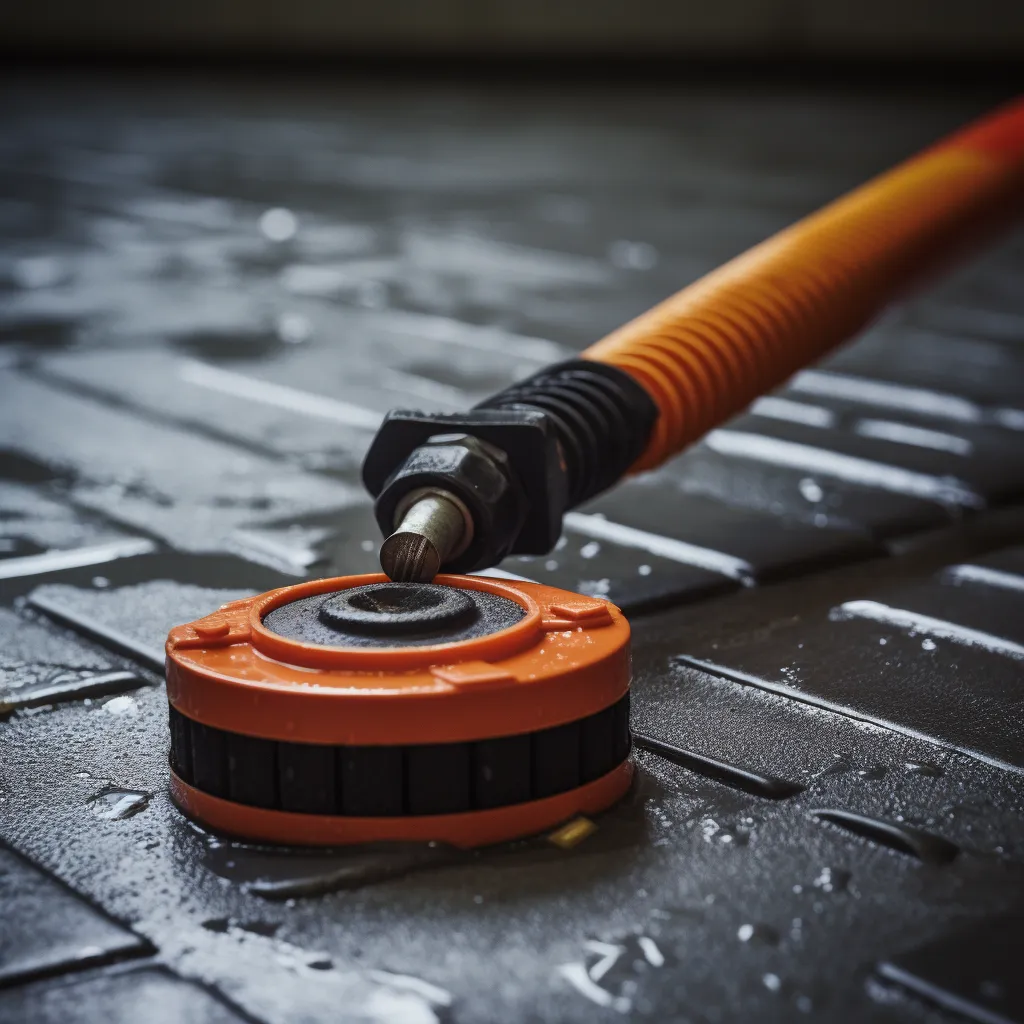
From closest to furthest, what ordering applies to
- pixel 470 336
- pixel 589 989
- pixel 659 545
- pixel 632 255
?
pixel 589 989 → pixel 659 545 → pixel 470 336 → pixel 632 255

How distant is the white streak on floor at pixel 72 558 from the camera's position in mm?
1752

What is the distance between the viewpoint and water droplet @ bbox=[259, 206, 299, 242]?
14.8ft

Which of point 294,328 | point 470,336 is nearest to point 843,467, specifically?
point 470,336

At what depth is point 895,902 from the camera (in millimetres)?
1036

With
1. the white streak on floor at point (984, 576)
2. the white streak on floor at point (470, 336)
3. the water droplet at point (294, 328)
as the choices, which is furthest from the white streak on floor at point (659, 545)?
the water droplet at point (294, 328)

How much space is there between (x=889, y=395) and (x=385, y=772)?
1.89 m

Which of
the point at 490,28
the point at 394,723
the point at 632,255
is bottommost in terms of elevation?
the point at 394,723

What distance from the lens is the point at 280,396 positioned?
2652 millimetres

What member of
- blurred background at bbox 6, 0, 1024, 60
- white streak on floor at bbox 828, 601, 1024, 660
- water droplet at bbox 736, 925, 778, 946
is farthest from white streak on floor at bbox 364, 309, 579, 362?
blurred background at bbox 6, 0, 1024, 60

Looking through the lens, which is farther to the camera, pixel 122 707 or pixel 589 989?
pixel 122 707

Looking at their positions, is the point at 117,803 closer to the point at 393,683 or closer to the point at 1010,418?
the point at 393,683

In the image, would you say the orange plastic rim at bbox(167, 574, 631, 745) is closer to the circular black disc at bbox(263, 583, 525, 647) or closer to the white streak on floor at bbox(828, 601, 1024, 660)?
the circular black disc at bbox(263, 583, 525, 647)

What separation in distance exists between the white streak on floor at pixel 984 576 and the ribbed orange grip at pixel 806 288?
1.11ft

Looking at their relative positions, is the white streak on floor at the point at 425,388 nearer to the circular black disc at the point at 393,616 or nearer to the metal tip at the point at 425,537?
the metal tip at the point at 425,537
